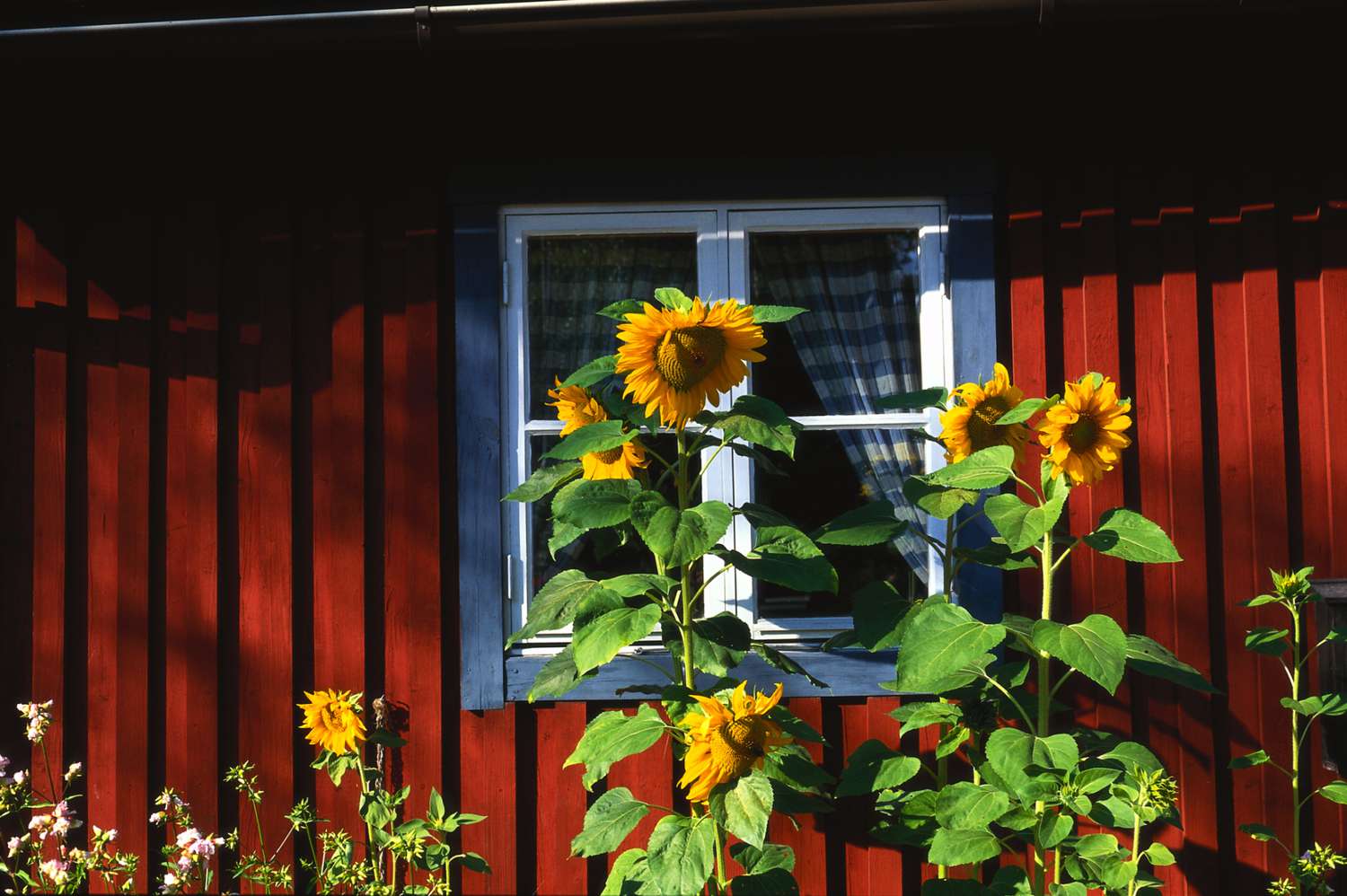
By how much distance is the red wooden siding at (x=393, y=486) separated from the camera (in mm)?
2805

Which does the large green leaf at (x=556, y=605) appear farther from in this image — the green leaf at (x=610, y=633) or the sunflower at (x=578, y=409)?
the sunflower at (x=578, y=409)

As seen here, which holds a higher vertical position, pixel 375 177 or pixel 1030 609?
pixel 375 177

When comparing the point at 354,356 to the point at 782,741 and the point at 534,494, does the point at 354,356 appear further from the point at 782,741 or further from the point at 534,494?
the point at 782,741

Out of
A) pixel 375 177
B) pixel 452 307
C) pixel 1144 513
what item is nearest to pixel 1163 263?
pixel 1144 513

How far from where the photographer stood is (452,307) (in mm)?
2957

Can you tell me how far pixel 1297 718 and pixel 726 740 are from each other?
1700 millimetres

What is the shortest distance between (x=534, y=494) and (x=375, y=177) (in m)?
1.24

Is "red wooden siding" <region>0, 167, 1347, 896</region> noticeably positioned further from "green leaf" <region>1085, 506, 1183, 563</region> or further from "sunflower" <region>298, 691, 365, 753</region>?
"green leaf" <region>1085, 506, 1183, 563</region>

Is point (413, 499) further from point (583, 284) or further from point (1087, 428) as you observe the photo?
point (1087, 428)

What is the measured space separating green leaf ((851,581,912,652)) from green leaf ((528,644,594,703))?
2.11 feet

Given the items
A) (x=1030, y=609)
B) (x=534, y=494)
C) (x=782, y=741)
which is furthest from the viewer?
(x=1030, y=609)

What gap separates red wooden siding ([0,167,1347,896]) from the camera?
2.80m

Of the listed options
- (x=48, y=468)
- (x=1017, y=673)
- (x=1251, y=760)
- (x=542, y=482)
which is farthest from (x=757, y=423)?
(x=48, y=468)

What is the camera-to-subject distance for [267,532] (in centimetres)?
289
